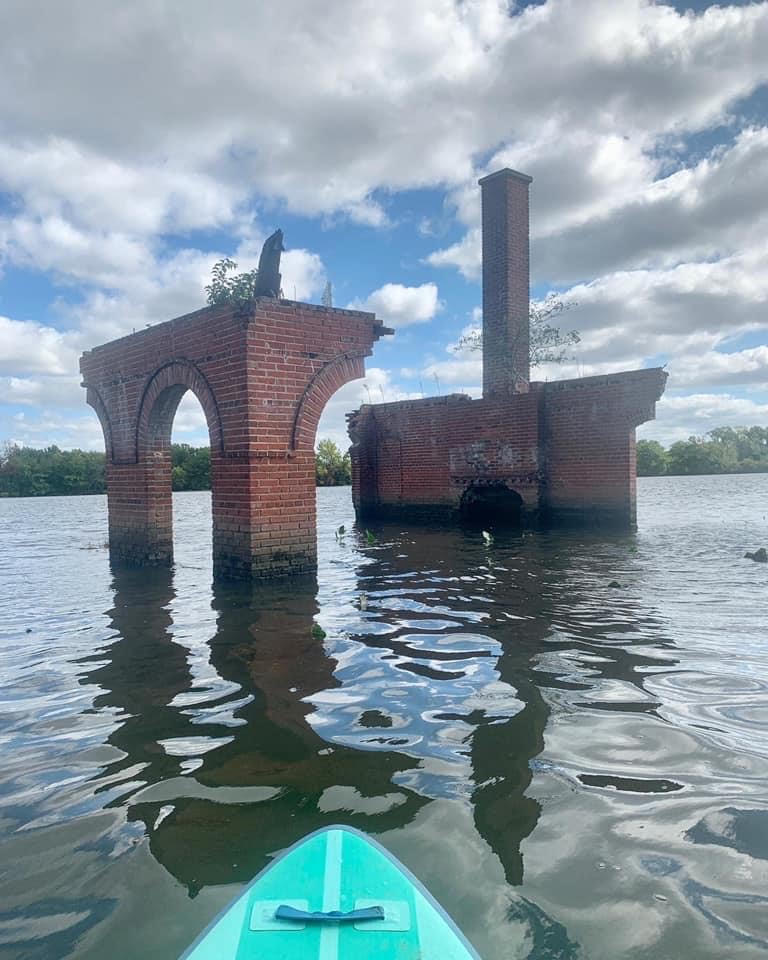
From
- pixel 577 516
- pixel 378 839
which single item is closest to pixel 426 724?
pixel 378 839

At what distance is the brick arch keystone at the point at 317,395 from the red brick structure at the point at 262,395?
0.04 feet

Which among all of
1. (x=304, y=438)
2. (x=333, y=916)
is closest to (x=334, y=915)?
(x=333, y=916)

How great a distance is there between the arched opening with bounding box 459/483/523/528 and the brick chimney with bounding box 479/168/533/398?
4.96 meters

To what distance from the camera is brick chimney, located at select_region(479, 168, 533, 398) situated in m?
19.5

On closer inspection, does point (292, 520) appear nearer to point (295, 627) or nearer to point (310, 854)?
point (295, 627)

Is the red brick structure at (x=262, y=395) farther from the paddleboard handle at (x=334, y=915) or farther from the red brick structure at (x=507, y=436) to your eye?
the red brick structure at (x=507, y=436)

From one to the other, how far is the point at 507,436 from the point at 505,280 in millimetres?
7199

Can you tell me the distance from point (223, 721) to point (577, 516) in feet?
37.4

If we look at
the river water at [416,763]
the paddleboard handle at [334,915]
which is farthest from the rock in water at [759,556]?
the paddleboard handle at [334,915]

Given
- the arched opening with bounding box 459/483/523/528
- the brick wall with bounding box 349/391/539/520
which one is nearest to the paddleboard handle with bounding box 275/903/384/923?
the brick wall with bounding box 349/391/539/520

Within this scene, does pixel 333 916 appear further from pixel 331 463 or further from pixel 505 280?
pixel 331 463

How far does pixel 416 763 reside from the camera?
10.4 ft

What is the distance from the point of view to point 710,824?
260cm

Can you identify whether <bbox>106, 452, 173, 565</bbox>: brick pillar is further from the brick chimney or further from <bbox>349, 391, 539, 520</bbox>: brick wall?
the brick chimney
